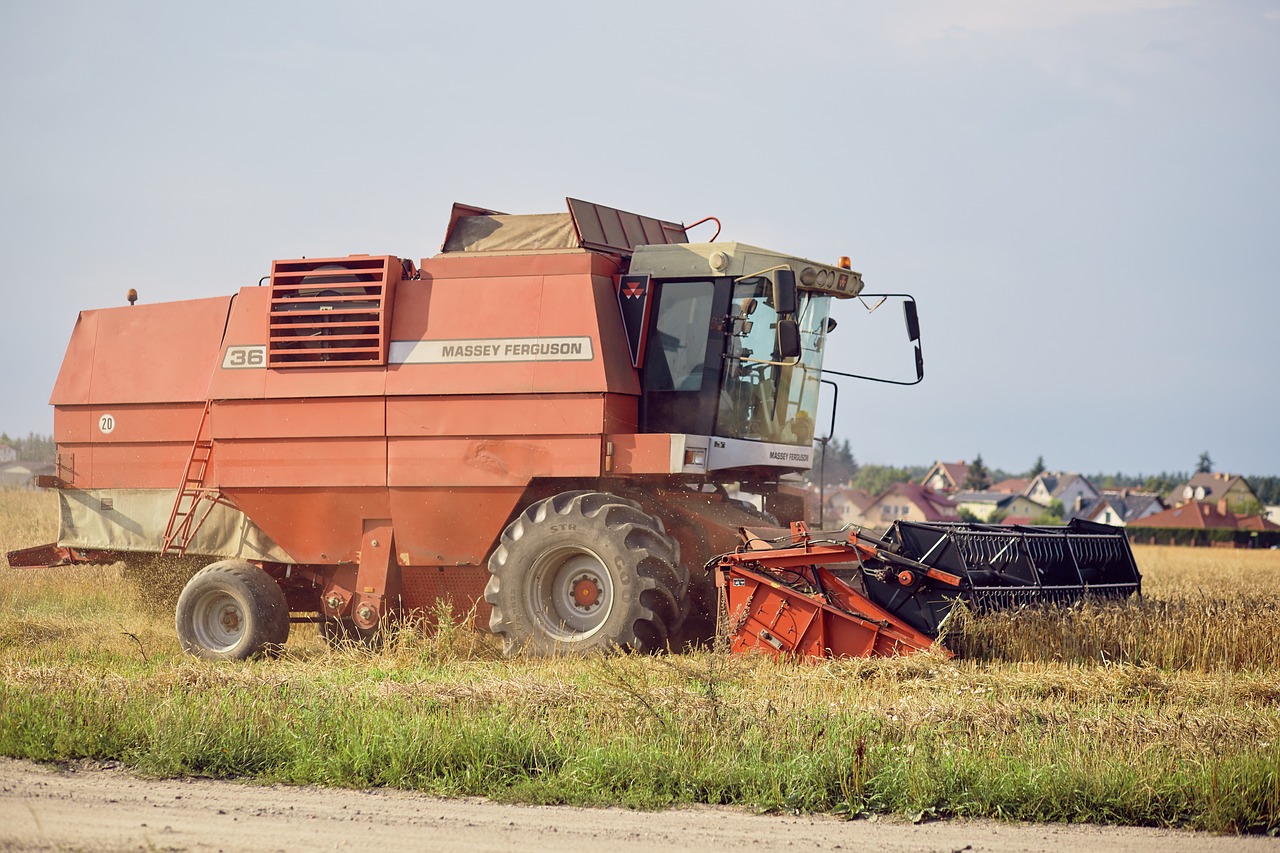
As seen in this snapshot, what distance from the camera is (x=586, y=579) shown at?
9031mm

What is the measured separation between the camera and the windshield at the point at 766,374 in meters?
9.48

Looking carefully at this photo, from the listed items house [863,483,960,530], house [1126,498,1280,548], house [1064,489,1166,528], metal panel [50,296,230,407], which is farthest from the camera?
house [1064,489,1166,528]

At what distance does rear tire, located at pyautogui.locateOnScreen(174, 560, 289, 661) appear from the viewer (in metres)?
9.63

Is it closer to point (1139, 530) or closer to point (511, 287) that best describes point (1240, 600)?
point (511, 287)

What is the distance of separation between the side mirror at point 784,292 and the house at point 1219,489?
89.2m

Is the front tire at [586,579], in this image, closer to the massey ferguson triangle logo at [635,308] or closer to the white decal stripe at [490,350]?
the white decal stripe at [490,350]

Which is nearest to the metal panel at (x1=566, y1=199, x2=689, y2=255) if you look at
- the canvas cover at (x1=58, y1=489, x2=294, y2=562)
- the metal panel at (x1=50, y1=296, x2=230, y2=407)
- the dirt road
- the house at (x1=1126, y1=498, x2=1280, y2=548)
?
the metal panel at (x1=50, y1=296, x2=230, y2=407)

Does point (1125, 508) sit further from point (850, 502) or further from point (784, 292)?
point (784, 292)

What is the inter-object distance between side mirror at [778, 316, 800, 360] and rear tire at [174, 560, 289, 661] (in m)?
4.48

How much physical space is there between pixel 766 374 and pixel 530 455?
6.54 feet

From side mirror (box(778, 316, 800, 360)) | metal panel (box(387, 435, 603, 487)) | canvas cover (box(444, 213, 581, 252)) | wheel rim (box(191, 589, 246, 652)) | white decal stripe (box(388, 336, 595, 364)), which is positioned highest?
canvas cover (box(444, 213, 581, 252))

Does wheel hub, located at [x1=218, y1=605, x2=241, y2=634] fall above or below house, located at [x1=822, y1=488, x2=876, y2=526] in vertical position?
above

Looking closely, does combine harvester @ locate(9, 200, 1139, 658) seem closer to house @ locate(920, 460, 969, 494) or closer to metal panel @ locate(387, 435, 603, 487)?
metal panel @ locate(387, 435, 603, 487)

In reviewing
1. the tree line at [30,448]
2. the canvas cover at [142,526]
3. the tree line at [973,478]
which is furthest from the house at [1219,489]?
the canvas cover at [142,526]
